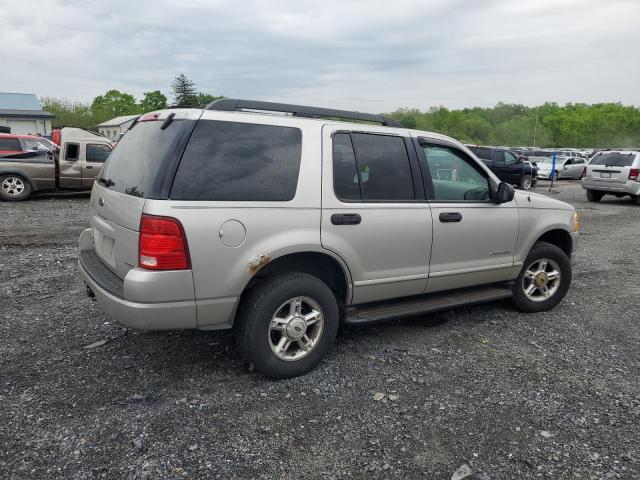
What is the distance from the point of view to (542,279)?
5.29m

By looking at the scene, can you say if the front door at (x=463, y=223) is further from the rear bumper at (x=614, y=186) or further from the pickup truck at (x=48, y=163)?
the rear bumper at (x=614, y=186)

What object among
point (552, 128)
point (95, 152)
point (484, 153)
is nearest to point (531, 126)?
point (552, 128)

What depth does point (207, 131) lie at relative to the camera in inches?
134

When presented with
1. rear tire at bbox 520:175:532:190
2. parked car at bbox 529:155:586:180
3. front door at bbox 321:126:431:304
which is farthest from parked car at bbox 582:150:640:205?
front door at bbox 321:126:431:304

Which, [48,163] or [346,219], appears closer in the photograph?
[346,219]

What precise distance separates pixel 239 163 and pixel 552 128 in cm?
9667

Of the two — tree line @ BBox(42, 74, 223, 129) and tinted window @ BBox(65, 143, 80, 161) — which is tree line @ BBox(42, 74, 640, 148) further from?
tinted window @ BBox(65, 143, 80, 161)

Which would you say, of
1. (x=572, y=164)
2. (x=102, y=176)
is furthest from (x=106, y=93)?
(x=102, y=176)

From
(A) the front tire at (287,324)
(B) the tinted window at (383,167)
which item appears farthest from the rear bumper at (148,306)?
(B) the tinted window at (383,167)

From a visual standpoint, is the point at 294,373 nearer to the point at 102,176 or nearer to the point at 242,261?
the point at 242,261

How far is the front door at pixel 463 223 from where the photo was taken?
14.4ft

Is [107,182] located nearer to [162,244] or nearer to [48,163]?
[162,244]

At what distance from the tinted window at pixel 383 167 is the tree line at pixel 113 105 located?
1251mm

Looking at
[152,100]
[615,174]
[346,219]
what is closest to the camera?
[346,219]
